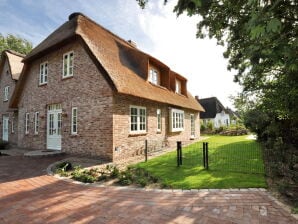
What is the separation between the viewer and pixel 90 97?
37.8 feet

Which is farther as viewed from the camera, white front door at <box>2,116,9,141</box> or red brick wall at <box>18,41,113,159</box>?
white front door at <box>2,116,9,141</box>

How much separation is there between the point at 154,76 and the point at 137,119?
4.62 metres

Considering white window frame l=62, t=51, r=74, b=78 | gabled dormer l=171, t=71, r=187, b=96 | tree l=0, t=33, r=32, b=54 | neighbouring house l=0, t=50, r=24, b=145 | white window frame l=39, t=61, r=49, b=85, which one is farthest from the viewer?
tree l=0, t=33, r=32, b=54

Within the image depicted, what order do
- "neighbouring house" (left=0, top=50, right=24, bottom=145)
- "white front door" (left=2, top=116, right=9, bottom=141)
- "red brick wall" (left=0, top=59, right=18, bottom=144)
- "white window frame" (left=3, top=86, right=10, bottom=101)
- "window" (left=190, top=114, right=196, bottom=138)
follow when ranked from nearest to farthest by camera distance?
"red brick wall" (left=0, top=59, right=18, bottom=144) → "neighbouring house" (left=0, top=50, right=24, bottom=145) → "white front door" (left=2, top=116, right=9, bottom=141) → "white window frame" (left=3, top=86, right=10, bottom=101) → "window" (left=190, top=114, right=196, bottom=138)

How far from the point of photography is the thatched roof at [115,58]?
10.9m

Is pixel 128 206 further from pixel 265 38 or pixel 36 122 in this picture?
pixel 36 122

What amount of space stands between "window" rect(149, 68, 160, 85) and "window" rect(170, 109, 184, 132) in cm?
265

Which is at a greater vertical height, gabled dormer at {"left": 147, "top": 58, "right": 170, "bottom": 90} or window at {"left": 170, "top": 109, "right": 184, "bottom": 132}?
gabled dormer at {"left": 147, "top": 58, "right": 170, "bottom": 90}

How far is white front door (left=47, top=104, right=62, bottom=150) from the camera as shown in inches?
523

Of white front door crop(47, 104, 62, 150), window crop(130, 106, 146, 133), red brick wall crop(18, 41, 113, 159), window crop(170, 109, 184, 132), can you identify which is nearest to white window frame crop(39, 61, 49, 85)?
red brick wall crop(18, 41, 113, 159)

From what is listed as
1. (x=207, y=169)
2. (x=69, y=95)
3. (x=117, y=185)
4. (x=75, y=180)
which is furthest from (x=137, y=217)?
(x=69, y=95)

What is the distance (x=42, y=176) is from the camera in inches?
305

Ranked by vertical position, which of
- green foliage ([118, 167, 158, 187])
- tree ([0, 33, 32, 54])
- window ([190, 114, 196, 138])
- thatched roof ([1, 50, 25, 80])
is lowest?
green foliage ([118, 167, 158, 187])

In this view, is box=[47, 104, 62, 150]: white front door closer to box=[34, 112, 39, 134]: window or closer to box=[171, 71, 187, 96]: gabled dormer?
box=[34, 112, 39, 134]: window
